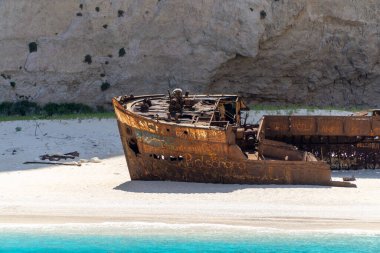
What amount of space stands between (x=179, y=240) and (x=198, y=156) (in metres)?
3.39

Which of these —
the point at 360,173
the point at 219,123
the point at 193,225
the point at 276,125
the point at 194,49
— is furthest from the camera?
the point at 194,49

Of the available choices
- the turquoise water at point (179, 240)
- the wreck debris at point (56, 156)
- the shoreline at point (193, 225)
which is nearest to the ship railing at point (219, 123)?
the shoreline at point (193, 225)

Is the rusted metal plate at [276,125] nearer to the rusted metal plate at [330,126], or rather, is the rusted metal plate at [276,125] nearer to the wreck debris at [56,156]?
the rusted metal plate at [330,126]

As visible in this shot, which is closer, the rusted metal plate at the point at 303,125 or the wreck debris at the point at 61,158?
the rusted metal plate at the point at 303,125

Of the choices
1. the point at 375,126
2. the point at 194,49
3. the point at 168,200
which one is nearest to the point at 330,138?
the point at 375,126

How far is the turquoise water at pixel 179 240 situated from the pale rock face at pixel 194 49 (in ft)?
53.4

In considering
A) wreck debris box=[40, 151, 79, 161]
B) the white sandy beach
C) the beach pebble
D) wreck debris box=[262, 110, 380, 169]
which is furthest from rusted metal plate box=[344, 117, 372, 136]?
wreck debris box=[40, 151, 79, 161]

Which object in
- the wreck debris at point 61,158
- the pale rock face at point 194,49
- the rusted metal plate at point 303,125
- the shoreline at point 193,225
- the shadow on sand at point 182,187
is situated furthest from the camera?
the pale rock face at point 194,49

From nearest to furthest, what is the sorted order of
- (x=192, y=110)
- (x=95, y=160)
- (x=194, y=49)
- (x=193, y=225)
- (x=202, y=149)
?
(x=193, y=225)
(x=202, y=149)
(x=192, y=110)
(x=95, y=160)
(x=194, y=49)

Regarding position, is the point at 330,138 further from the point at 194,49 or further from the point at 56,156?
the point at 194,49

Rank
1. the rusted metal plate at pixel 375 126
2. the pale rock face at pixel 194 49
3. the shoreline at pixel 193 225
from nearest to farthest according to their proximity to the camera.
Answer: the shoreline at pixel 193 225
the rusted metal plate at pixel 375 126
the pale rock face at pixel 194 49

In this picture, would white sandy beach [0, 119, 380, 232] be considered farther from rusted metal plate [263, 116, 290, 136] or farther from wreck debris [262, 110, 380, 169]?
rusted metal plate [263, 116, 290, 136]

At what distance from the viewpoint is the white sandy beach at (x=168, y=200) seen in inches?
433

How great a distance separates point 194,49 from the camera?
2666cm
